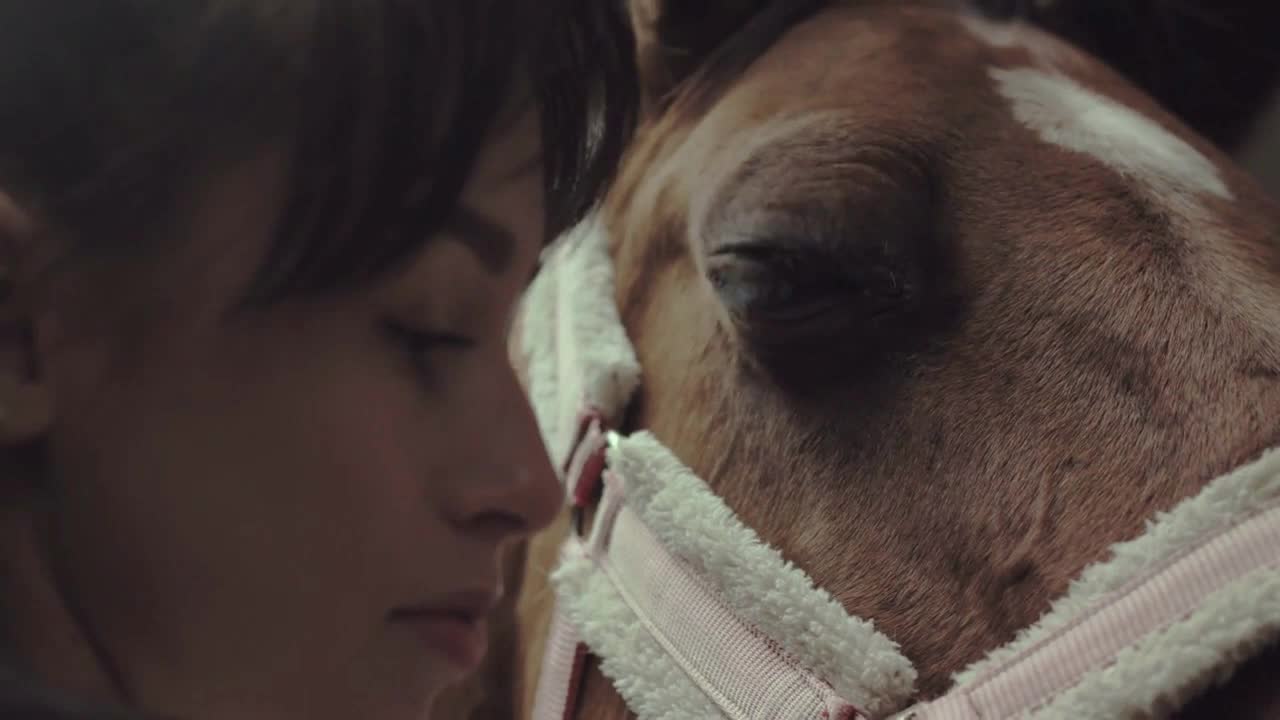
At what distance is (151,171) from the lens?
0.27 m

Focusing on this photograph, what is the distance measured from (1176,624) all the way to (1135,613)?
0.02 m

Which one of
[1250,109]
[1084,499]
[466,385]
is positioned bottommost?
[1250,109]

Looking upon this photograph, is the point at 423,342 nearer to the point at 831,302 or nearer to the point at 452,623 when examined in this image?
the point at 452,623

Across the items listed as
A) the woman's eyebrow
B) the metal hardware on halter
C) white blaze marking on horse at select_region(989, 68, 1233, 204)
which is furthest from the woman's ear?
white blaze marking on horse at select_region(989, 68, 1233, 204)

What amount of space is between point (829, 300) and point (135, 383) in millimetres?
400

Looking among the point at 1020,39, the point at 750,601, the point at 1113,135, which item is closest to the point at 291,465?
the point at 750,601

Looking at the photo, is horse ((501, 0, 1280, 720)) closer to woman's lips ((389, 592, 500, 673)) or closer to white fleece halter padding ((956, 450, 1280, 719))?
white fleece halter padding ((956, 450, 1280, 719))

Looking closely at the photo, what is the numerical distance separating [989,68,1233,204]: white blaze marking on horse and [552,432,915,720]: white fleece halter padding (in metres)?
0.28

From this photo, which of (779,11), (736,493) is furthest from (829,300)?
(779,11)

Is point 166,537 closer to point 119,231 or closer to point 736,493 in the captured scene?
point 119,231

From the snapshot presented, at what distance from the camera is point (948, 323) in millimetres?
596

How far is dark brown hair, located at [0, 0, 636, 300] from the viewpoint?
10.2 inches

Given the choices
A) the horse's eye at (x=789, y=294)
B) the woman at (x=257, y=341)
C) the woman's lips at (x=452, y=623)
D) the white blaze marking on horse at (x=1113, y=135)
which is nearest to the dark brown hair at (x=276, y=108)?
the woman at (x=257, y=341)

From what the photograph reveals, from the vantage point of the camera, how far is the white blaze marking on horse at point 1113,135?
61 centimetres
